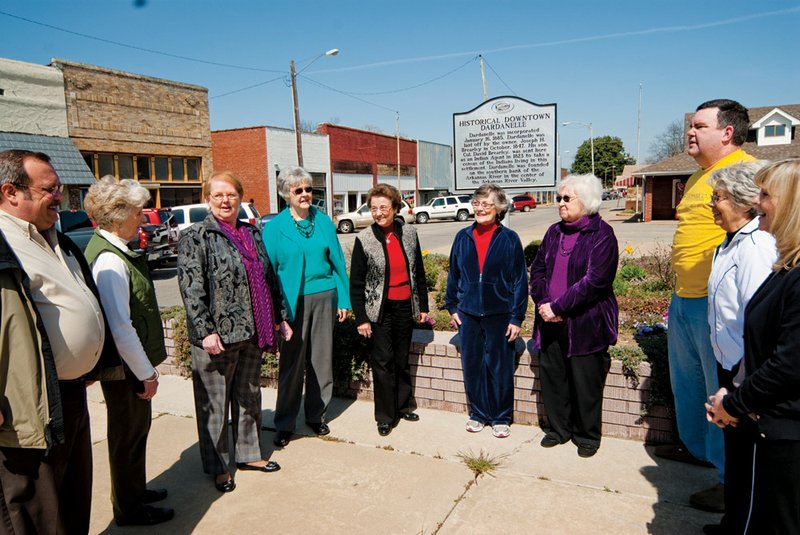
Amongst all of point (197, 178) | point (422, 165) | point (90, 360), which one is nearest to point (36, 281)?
point (90, 360)

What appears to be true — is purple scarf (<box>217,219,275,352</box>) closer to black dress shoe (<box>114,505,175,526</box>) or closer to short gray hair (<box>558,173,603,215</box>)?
black dress shoe (<box>114,505,175,526</box>)

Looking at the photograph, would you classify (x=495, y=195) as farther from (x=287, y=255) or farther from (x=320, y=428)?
(x=320, y=428)

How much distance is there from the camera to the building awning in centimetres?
1888

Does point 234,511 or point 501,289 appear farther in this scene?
point 501,289

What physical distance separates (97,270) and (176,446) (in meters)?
1.92

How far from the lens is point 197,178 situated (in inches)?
1016

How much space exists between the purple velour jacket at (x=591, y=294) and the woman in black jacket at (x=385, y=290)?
112 cm

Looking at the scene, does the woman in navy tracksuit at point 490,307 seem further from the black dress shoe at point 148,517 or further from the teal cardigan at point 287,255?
the black dress shoe at point 148,517

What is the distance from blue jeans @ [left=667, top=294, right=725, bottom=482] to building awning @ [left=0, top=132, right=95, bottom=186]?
64.2 ft

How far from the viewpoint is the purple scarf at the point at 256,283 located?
11.6 ft

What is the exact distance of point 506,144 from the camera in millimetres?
6969

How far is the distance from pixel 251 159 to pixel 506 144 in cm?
2765

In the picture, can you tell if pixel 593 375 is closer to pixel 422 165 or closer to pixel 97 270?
pixel 97 270

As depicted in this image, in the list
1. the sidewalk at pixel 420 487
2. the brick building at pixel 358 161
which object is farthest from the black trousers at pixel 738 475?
the brick building at pixel 358 161
